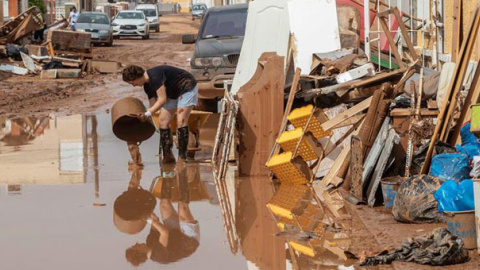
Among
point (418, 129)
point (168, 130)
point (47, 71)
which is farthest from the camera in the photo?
point (47, 71)

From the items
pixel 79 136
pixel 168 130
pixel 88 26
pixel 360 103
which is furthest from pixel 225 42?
pixel 88 26

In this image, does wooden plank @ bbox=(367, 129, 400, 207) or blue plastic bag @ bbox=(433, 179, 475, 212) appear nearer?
blue plastic bag @ bbox=(433, 179, 475, 212)

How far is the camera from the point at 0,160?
1460cm

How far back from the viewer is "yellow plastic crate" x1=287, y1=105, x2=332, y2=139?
12.0 meters

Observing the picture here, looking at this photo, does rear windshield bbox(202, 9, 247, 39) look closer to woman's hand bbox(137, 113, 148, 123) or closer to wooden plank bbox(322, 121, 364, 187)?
woman's hand bbox(137, 113, 148, 123)

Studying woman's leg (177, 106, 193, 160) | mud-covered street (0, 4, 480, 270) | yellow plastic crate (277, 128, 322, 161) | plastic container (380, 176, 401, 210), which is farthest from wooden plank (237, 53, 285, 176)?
plastic container (380, 176, 401, 210)

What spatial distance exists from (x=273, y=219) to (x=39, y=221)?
2.30 metres

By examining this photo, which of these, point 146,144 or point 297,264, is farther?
point 146,144

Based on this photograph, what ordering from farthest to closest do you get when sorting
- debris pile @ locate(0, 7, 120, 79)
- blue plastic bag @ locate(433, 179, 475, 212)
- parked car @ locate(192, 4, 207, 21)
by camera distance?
parked car @ locate(192, 4, 207, 21) < debris pile @ locate(0, 7, 120, 79) < blue plastic bag @ locate(433, 179, 475, 212)

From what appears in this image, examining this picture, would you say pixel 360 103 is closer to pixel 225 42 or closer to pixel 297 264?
pixel 297 264

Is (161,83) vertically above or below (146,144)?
above

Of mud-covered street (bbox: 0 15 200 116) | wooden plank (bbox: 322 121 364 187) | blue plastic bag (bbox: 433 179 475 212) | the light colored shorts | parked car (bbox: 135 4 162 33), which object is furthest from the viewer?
parked car (bbox: 135 4 162 33)

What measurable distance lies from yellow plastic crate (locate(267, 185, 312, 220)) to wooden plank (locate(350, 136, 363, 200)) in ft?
1.85

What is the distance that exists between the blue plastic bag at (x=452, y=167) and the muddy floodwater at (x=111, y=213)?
65.4 inches
